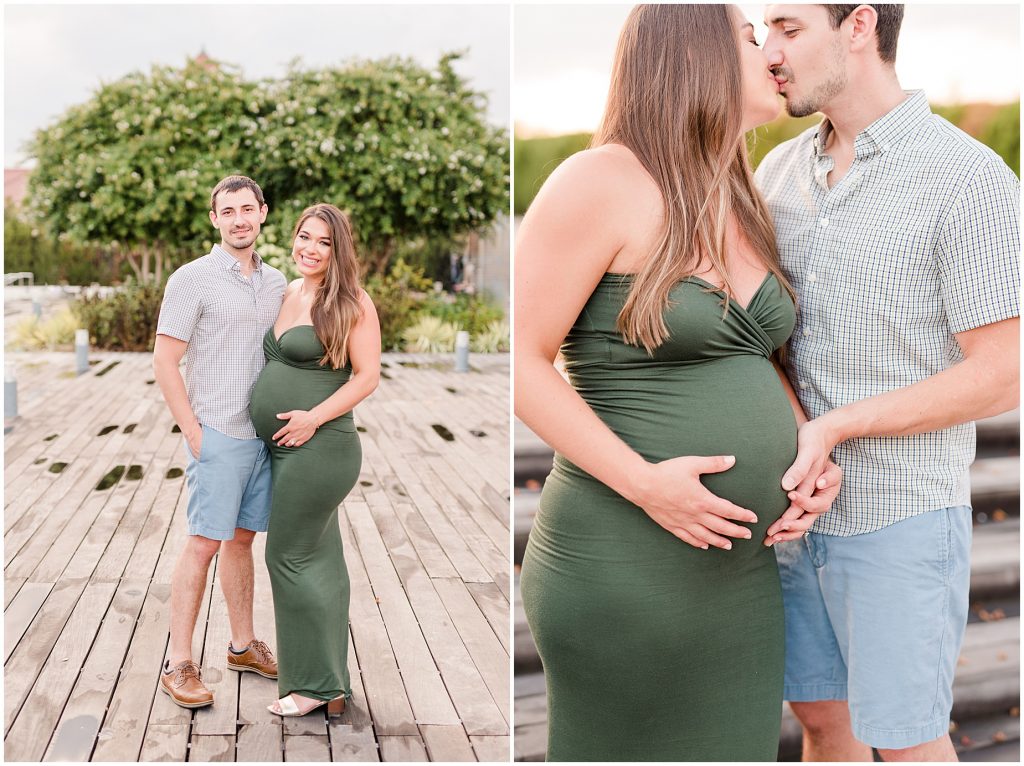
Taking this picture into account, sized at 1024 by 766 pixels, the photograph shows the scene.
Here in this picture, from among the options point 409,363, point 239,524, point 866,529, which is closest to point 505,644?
point 239,524

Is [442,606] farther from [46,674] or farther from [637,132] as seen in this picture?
[637,132]

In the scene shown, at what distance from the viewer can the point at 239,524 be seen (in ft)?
8.61

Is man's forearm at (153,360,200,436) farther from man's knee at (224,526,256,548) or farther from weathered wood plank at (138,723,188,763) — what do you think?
weathered wood plank at (138,723,188,763)

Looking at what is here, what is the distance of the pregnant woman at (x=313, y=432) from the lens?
245cm

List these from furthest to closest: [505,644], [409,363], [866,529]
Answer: [409,363] → [505,644] → [866,529]

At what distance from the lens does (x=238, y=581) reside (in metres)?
2.76

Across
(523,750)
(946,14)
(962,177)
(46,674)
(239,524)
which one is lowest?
(523,750)

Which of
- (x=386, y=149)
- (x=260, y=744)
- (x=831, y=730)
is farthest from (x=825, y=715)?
(x=386, y=149)

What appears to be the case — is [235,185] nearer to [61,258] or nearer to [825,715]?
[825,715]

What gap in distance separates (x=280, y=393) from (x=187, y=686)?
2.84ft

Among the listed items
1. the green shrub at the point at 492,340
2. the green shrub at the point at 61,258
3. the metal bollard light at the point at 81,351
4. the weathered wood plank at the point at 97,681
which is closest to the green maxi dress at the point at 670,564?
the weathered wood plank at the point at 97,681

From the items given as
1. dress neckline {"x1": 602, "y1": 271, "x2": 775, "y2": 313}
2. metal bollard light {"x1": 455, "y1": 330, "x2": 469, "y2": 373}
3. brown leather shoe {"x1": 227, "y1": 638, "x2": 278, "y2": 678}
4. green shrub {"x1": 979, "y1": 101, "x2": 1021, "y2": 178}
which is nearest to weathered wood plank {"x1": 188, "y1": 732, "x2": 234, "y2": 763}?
brown leather shoe {"x1": 227, "y1": 638, "x2": 278, "y2": 678}

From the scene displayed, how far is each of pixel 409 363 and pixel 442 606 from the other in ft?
23.8

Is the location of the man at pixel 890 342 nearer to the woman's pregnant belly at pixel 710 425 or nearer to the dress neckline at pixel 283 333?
the woman's pregnant belly at pixel 710 425
